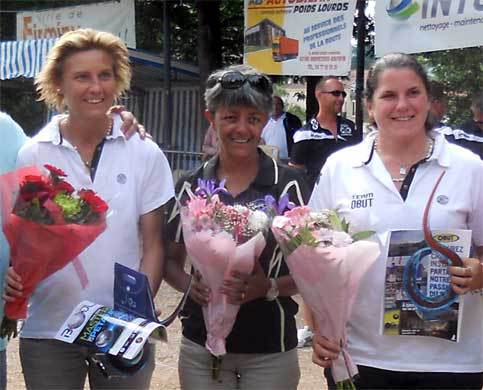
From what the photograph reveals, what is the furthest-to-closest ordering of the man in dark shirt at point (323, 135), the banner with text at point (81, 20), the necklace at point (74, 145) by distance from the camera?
1. the banner with text at point (81, 20)
2. the man in dark shirt at point (323, 135)
3. the necklace at point (74, 145)

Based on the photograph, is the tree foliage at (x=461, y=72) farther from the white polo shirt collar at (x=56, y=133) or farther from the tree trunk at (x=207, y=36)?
the white polo shirt collar at (x=56, y=133)

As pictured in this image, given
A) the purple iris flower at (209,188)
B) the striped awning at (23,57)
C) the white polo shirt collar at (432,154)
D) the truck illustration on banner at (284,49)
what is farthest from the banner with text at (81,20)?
the white polo shirt collar at (432,154)

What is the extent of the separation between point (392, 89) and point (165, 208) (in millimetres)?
1012

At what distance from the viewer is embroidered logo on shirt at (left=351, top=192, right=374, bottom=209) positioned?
9.12ft

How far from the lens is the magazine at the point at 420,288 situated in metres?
2.63

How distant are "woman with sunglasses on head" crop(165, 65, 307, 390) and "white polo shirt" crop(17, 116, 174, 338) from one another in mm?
179

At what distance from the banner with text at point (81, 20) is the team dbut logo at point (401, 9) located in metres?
4.37

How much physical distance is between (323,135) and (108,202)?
14.3 ft

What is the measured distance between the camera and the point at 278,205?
9.36 ft

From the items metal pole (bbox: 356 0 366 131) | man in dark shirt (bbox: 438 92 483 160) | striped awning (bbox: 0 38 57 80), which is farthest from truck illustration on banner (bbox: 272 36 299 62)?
striped awning (bbox: 0 38 57 80)

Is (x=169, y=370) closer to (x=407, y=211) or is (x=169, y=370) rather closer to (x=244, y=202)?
(x=244, y=202)

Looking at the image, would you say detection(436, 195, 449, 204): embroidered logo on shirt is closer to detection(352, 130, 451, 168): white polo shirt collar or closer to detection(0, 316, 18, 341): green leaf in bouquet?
detection(352, 130, 451, 168): white polo shirt collar

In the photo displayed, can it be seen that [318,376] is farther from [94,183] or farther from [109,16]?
[109,16]

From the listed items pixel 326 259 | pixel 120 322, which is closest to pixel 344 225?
pixel 326 259
